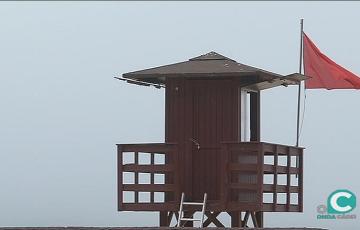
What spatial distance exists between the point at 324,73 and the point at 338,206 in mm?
6623

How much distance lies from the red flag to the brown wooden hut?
206 cm

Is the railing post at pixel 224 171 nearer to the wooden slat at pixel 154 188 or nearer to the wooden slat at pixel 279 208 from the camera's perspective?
the wooden slat at pixel 279 208

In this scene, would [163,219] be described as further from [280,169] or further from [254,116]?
[254,116]

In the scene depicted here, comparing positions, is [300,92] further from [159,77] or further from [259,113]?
[159,77]

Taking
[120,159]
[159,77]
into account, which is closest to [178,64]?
[159,77]

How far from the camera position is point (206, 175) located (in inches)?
1007

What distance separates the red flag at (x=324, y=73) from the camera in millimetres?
27984

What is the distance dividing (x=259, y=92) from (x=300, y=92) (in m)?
1.09

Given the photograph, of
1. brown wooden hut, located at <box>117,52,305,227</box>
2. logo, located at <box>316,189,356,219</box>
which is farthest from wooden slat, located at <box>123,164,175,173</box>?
logo, located at <box>316,189,356,219</box>

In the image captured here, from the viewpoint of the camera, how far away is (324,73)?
28.1 meters

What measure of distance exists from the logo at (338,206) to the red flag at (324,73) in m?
5.74

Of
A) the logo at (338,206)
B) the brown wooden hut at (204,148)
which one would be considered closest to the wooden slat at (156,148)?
the brown wooden hut at (204,148)

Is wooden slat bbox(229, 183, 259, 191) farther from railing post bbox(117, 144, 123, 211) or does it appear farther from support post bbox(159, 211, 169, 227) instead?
railing post bbox(117, 144, 123, 211)

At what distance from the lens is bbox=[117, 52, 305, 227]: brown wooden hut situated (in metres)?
25.1
